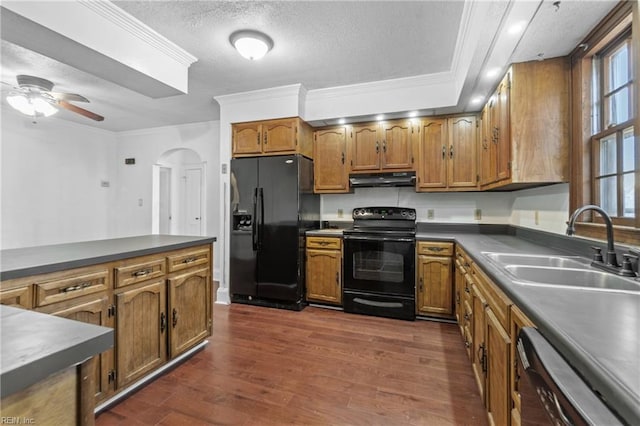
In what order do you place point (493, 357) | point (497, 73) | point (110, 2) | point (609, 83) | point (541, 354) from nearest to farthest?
point (541, 354) < point (493, 357) < point (609, 83) < point (110, 2) < point (497, 73)

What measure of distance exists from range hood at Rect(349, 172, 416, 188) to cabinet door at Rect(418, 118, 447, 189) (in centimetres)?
13

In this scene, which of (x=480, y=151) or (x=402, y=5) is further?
(x=480, y=151)

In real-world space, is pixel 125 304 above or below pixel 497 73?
below

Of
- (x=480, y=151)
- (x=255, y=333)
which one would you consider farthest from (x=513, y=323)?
(x=480, y=151)

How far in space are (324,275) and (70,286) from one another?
7.90 ft

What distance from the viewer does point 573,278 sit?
1439 mm

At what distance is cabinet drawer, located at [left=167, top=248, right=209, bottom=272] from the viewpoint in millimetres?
2125

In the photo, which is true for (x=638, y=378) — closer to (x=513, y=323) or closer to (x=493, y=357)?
(x=513, y=323)

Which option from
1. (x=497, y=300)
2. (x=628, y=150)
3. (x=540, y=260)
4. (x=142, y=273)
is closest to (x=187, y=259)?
(x=142, y=273)

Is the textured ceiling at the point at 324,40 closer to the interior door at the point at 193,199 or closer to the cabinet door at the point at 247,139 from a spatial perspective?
the cabinet door at the point at 247,139

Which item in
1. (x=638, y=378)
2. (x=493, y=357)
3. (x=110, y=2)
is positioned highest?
(x=110, y=2)

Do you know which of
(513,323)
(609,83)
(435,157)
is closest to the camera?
(513,323)

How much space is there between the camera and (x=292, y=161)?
3.42 metres

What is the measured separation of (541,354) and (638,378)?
203mm
